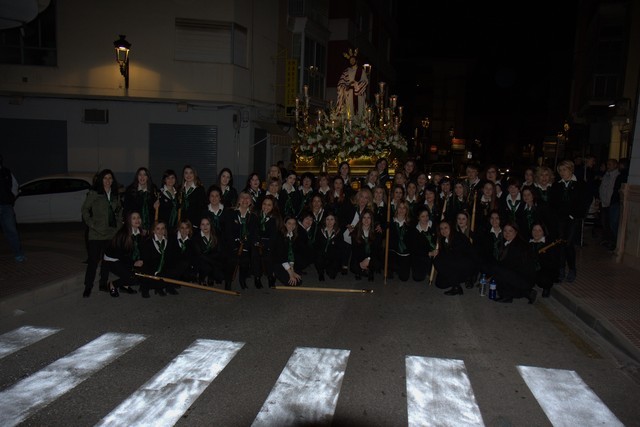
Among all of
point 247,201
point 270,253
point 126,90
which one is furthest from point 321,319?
point 126,90

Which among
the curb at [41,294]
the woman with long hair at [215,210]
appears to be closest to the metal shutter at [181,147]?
the woman with long hair at [215,210]

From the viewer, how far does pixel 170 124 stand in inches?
766

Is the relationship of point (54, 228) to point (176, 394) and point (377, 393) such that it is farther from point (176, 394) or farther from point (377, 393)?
point (377, 393)

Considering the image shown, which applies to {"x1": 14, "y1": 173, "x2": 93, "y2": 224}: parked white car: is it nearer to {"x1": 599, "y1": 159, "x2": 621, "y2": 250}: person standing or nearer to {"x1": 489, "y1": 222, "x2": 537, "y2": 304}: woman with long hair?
{"x1": 489, "y1": 222, "x2": 537, "y2": 304}: woman with long hair

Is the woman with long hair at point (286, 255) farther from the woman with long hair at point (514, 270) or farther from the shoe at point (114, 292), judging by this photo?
the woman with long hair at point (514, 270)

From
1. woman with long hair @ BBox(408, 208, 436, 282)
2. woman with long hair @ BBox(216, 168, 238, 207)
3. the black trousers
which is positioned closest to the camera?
the black trousers

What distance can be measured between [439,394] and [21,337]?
4704 mm

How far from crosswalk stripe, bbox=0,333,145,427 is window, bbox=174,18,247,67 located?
14240 millimetres

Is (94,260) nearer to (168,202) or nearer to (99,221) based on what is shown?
(99,221)

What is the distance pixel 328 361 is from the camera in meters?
5.64

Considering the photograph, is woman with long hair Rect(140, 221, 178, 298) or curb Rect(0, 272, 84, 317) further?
woman with long hair Rect(140, 221, 178, 298)

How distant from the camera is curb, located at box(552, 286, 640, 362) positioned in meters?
6.19

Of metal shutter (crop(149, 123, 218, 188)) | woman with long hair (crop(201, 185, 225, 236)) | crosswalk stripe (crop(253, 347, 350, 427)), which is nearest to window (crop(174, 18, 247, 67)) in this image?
metal shutter (crop(149, 123, 218, 188))

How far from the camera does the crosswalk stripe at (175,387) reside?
4.32m
